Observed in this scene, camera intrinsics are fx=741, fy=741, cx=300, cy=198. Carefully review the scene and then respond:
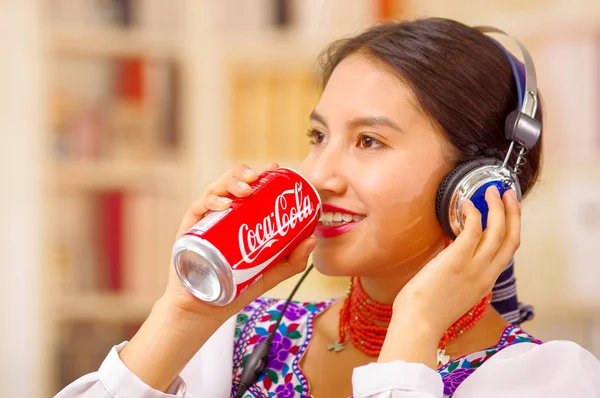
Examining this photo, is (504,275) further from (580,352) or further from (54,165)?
(54,165)

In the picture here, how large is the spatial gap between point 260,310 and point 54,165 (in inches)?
51.1

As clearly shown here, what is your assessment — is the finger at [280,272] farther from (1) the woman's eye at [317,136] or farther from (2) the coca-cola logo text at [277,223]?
(1) the woman's eye at [317,136]

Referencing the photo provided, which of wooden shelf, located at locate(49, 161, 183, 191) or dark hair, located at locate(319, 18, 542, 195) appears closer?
dark hair, located at locate(319, 18, 542, 195)

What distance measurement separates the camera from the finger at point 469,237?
832 millimetres

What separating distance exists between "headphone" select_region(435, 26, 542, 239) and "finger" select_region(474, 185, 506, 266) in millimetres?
23

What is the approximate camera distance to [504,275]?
1.07m

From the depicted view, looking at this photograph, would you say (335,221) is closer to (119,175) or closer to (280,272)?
(280,272)

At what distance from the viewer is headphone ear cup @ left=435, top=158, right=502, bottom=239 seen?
929 mm

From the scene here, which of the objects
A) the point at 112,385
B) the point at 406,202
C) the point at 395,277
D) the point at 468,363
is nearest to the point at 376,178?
the point at 406,202

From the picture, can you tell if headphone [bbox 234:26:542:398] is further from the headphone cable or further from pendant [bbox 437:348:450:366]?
pendant [bbox 437:348:450:366]

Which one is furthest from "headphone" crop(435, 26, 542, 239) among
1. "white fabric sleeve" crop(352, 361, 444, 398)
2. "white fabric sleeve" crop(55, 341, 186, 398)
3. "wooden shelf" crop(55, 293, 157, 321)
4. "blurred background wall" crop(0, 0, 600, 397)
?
"wooden shelf" crop(55, 293, 157, 321)

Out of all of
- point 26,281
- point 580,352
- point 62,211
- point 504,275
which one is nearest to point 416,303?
point 580,352

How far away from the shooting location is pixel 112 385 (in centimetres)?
86

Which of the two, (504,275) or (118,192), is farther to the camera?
(118,192)
